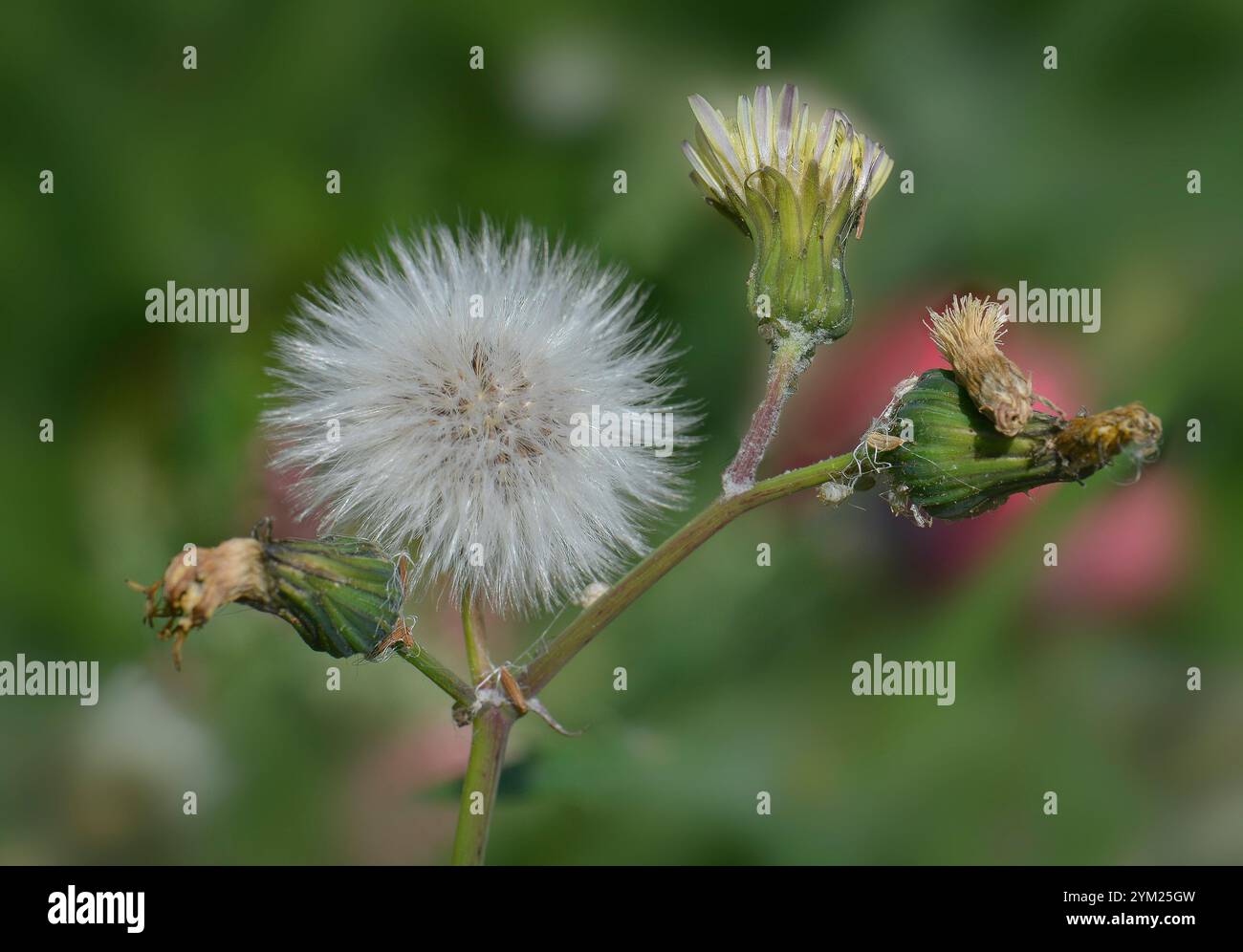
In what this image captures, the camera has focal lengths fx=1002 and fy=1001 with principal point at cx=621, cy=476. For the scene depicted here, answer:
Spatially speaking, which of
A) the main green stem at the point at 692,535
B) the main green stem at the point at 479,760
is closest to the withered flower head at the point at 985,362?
the main green stem at the point at 692,535

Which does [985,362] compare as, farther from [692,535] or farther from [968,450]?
[692,535]

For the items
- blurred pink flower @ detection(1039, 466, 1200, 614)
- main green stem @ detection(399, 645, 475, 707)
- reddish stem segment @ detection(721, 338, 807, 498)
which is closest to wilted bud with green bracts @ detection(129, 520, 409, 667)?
main green stem @ detection(399, 645, 475, 707)

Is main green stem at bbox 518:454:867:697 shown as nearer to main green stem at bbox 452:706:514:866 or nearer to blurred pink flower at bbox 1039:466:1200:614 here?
main green stem at bbox 452:706:514:866

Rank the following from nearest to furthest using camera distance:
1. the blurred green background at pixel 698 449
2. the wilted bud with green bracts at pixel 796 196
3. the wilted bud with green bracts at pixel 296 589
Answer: the wilted bud with green bracts at pixel 296 589 → the wilted bud with green bracts at pixel 796 196 → the blurred green background at pixel 698 449

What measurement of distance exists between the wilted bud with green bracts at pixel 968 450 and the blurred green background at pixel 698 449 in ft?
2.87

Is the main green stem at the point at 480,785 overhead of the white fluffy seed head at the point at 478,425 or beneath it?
beneath

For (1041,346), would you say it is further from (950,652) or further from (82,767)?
(82,767)

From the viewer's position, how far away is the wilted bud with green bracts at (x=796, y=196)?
0.92m

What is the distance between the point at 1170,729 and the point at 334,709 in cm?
151

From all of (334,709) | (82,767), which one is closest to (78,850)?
(82,767)

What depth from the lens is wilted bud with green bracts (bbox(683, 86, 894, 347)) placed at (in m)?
0.92

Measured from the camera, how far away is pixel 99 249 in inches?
69.2

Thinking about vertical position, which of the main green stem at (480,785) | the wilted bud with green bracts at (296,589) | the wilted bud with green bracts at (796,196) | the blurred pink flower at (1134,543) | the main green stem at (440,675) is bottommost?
the main green stem at (480,785)

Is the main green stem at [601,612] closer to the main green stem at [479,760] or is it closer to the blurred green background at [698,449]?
the main green stem at [479,760]
